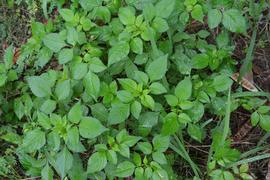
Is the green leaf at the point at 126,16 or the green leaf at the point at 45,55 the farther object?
the green leaf at the point at 45,55

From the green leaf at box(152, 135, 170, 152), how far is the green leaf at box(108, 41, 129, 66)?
15.1 inches

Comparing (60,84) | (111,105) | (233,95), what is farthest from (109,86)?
(233,95)

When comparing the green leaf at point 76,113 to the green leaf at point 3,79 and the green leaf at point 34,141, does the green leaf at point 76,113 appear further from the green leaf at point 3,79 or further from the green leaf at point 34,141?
the green leaf at point 3,79

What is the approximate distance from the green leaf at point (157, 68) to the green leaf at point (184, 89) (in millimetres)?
89

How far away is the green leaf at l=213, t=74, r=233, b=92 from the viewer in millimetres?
1945

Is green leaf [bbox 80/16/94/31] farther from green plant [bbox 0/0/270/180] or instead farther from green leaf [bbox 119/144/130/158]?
green leaf [bbox 119/144/130/158]

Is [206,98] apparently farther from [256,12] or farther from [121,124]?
[256,12]

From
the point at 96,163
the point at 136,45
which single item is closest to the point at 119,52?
the point at 136,45

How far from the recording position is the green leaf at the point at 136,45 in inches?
76.7

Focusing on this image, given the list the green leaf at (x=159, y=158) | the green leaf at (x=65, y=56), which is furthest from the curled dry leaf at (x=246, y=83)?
the green leaf at (x=65, y=56)

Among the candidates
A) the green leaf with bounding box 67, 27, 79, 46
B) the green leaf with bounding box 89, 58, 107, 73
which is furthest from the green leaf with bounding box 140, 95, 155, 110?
the green leaf with bounding box 67, 27, 79, 46

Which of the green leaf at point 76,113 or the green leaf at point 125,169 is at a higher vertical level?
the green leaf at point 76,113

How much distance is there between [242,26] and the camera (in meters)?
1.98

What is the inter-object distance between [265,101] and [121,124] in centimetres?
68
